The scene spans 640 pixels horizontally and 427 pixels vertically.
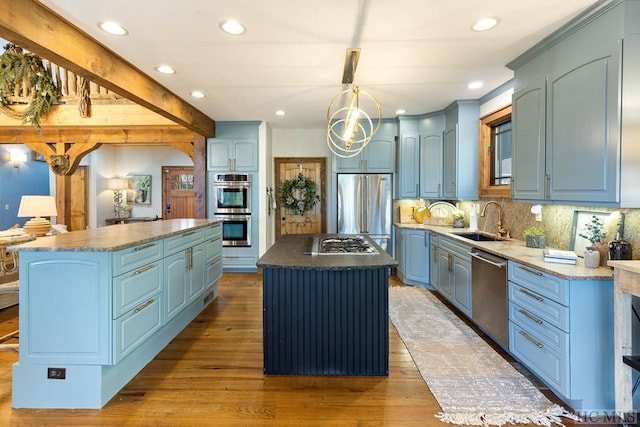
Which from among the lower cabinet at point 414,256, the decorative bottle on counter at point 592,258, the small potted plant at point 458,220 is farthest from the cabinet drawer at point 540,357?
the small potted plant at point 458,220

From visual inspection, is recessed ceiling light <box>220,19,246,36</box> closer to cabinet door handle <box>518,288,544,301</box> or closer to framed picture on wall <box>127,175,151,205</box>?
cabinet door handle <box>518,288,544,301</box>

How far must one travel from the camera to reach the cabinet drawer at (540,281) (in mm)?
1918

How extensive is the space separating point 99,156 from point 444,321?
8.35 m

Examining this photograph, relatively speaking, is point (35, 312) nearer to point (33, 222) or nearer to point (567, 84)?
point (33, 222)

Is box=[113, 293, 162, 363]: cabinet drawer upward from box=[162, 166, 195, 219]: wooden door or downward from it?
downward

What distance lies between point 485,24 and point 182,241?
302 centimetres

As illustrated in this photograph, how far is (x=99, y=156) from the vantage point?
7805mm

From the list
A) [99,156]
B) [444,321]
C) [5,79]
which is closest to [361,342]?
[444,321]

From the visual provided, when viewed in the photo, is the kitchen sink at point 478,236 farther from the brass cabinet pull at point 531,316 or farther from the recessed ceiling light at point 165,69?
the recessed ceiling light at point 165,69

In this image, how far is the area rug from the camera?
75.2 inches

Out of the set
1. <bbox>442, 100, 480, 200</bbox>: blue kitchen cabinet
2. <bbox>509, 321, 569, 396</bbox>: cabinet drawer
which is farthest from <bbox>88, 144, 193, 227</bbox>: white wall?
<bbox>509, 321, 569, 396</bbox>: cabinet drawer

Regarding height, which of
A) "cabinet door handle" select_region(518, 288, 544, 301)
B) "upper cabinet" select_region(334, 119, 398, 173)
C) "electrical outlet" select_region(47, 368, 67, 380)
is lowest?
"electrical outlet" select_region(47, 368, 67, 380)

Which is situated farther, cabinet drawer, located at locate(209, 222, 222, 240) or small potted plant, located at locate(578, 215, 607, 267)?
cabinet drawer, located at locate(209, 222, 222, 240)

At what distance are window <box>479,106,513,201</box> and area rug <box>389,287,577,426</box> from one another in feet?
5.16
